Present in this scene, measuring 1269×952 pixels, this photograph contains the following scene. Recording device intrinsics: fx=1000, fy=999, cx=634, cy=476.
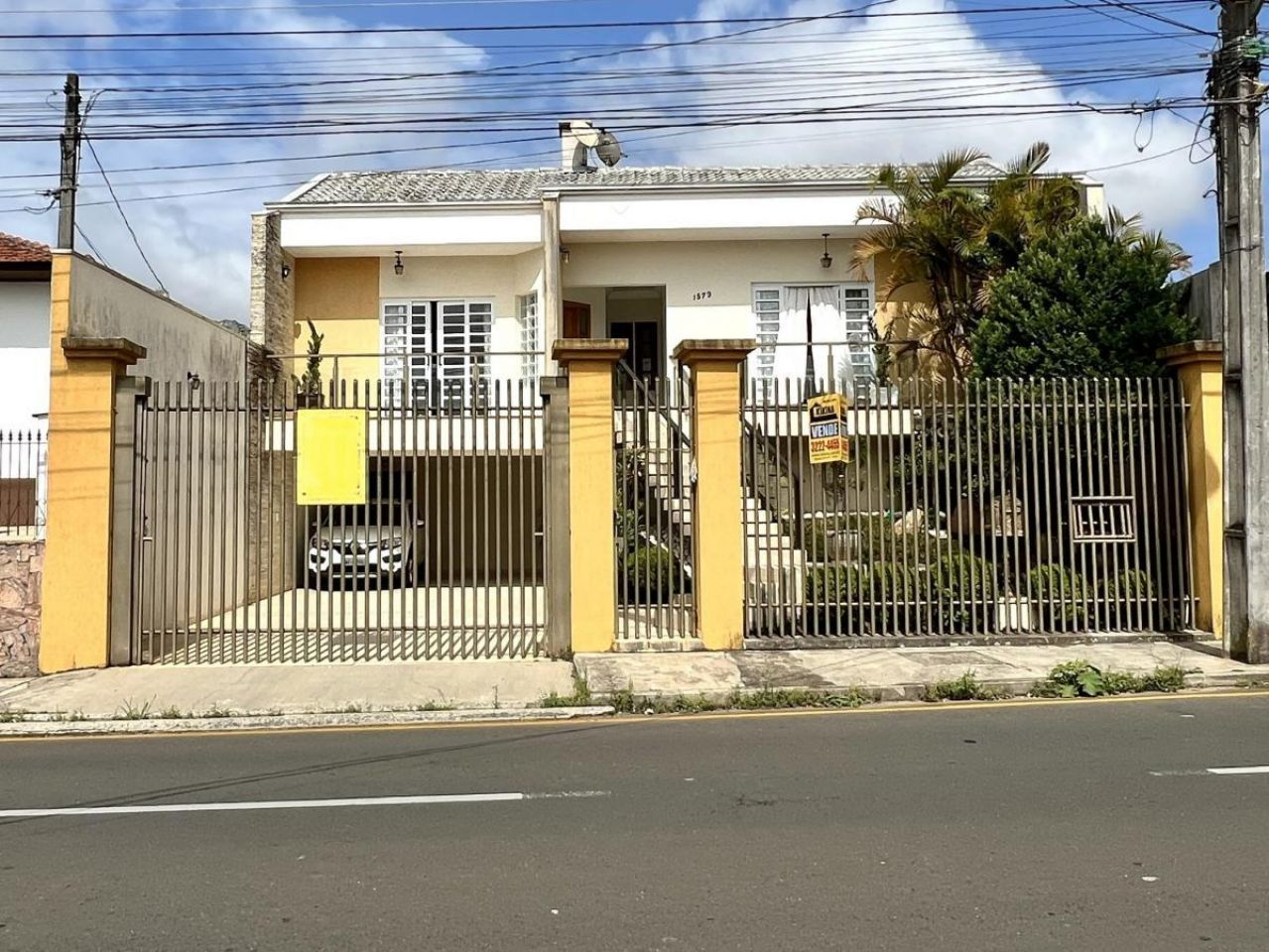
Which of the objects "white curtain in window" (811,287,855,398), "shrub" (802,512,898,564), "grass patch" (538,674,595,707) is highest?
"white curtain in window" (811,287,855,398)

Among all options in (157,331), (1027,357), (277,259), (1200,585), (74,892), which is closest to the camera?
(74,892)

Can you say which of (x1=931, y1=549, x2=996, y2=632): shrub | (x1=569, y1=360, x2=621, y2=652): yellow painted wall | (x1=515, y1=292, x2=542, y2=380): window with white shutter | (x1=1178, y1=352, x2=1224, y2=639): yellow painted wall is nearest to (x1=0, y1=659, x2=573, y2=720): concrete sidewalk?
(x1=569, y1=360, x2=621, y2=652): yellow painted wall

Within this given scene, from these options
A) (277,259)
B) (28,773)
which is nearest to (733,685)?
(28,773)

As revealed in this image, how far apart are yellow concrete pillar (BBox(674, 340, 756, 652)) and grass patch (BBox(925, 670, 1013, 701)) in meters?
2.16

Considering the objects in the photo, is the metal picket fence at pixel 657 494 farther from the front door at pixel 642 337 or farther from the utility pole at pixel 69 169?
the front door at pixel 642 337

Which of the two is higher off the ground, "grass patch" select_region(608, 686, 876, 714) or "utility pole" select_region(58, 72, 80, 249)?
"utility pole" select_region(58, 72, 80, 249)

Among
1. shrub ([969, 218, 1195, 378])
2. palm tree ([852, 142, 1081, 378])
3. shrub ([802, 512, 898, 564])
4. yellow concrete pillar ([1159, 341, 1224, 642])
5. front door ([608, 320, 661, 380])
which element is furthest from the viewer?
front door ([608, 320, 661, 380])

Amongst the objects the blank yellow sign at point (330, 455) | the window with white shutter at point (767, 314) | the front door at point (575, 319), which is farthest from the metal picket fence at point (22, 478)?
the window with white shutter at point (767, 314)

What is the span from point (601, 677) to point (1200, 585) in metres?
6.36

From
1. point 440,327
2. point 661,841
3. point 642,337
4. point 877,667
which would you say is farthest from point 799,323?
point 661,841

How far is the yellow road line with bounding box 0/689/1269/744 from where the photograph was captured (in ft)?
24.6

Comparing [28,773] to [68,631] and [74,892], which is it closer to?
[74,892]

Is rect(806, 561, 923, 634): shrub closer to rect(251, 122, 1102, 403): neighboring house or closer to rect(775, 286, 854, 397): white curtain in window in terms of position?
rect(251, 122, 1102, 403): neighboring house

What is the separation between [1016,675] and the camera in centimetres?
876
